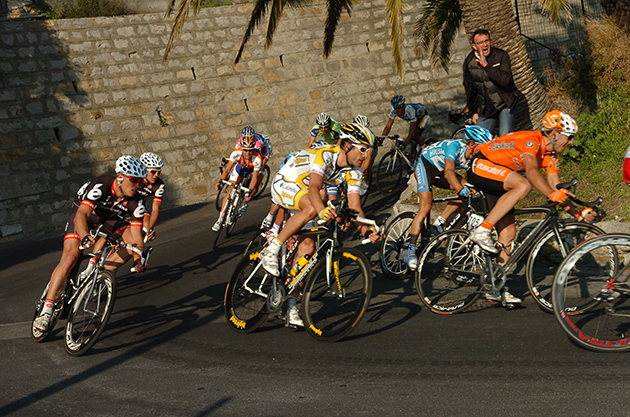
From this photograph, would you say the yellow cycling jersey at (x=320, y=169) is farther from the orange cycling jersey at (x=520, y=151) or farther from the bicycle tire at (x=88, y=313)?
the bicycle tire at (x=88, y=313)

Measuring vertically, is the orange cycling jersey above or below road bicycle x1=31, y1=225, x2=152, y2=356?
above

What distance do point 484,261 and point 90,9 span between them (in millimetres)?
17042

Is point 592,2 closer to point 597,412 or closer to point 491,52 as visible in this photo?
point 491,52

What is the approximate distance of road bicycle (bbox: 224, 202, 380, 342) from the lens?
596 cm

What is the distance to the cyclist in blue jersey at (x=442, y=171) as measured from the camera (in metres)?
7.80

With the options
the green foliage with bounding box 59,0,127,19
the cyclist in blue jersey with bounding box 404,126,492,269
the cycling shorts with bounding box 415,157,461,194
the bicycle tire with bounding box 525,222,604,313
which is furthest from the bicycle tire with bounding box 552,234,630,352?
the green foliage with bounding box 59,0,127,19

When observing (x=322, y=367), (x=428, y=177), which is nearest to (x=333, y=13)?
(x=428, y=177)

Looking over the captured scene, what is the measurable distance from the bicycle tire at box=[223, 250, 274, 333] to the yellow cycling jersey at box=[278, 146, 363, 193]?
3.08 ft

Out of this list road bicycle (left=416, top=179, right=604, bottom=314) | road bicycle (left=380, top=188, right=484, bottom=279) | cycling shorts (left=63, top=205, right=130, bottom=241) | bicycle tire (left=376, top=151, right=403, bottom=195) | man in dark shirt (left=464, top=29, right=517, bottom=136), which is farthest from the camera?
bicycle tire (left=376, top=151, right=403, bottom=195)

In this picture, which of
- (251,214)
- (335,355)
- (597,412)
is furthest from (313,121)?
(597,412)

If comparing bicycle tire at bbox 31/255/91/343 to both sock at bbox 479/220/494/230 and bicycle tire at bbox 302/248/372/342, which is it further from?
sock at bbox 479/220/494/230

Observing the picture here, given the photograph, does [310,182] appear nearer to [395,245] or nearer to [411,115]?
[395,245]

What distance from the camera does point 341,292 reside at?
5.97 meters

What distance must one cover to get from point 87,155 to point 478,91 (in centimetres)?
1118
